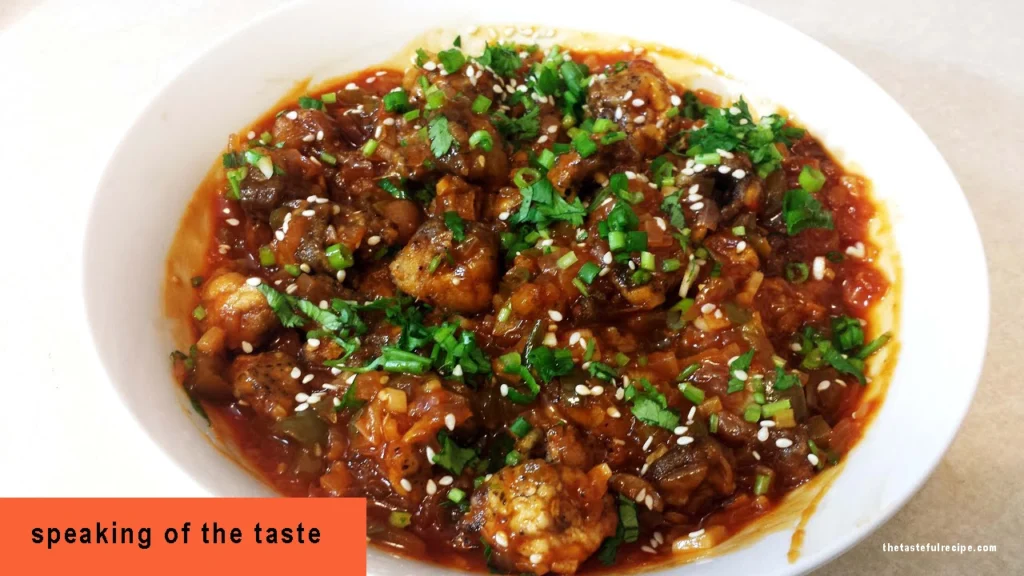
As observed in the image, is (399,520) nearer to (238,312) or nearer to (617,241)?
(238,312)

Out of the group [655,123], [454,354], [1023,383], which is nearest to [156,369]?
[454,354]

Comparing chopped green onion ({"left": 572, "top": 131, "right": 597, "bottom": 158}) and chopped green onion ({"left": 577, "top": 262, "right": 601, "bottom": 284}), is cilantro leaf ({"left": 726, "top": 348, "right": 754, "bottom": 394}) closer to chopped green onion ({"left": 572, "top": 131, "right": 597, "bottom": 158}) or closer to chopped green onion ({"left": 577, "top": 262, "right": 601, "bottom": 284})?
chopped green onion ({"left": 577, "top": 262, "right": 601, "bottom": 284})

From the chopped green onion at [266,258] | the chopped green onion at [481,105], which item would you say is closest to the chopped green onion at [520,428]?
the chopped green onion at [266,258]

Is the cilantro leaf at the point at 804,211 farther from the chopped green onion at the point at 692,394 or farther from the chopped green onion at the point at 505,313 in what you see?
the chopped green onion at the point at 505,313

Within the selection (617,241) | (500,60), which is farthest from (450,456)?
(500,60)

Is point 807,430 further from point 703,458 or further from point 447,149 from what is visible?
point 447,149

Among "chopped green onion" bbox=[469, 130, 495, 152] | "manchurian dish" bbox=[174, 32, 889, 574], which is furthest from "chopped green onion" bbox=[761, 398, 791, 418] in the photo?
"chopped green onion" bbox=[469, 130, 495, 152]
